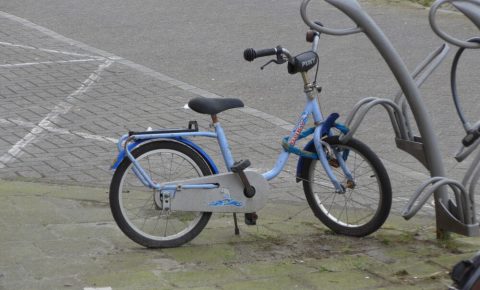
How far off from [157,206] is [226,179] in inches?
17.7

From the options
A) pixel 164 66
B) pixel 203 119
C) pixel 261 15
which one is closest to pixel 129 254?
pixel 203 119

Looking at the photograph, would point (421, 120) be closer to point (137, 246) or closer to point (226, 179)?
point (226, 179)

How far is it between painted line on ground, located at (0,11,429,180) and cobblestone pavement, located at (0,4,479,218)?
12mm

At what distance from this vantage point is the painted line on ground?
26.9 feet

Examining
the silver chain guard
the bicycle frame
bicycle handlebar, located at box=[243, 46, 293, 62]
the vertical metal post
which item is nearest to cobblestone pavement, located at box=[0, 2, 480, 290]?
the silver chain guard

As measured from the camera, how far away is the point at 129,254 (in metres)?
5.90

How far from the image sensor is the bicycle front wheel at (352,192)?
20.1ft

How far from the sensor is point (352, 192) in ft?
21.1

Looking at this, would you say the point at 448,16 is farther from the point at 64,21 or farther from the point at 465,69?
the point at 64,21

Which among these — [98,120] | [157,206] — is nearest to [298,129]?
[157,206]

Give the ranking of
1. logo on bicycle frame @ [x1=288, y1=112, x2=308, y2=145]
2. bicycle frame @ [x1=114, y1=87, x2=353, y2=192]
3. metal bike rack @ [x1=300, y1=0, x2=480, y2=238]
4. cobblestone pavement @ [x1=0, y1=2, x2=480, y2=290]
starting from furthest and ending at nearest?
logo on bicycle frame @ [x1=288, y1=112, x2=308, y2=145] → bicycle frame @ [x1=114, y1=87, x2=353, y2=192] → metal bike rack @ [x1=300, y1=0, x2=480, y2=238] → cobblestone pavement @ [x1=0, y1=2, x2=480, y2=290]

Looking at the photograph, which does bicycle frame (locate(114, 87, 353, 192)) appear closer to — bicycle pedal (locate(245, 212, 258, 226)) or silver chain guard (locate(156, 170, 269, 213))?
silver chain guard (locate(156, 170, 269, 213))

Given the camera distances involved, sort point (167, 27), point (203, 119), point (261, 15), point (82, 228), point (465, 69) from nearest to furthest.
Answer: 1. point (82, 228)
2. point (203, 119)
3. point (465, 69)
4. point (167, 27)
5. point (261, 15)

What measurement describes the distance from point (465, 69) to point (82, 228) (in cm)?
698
